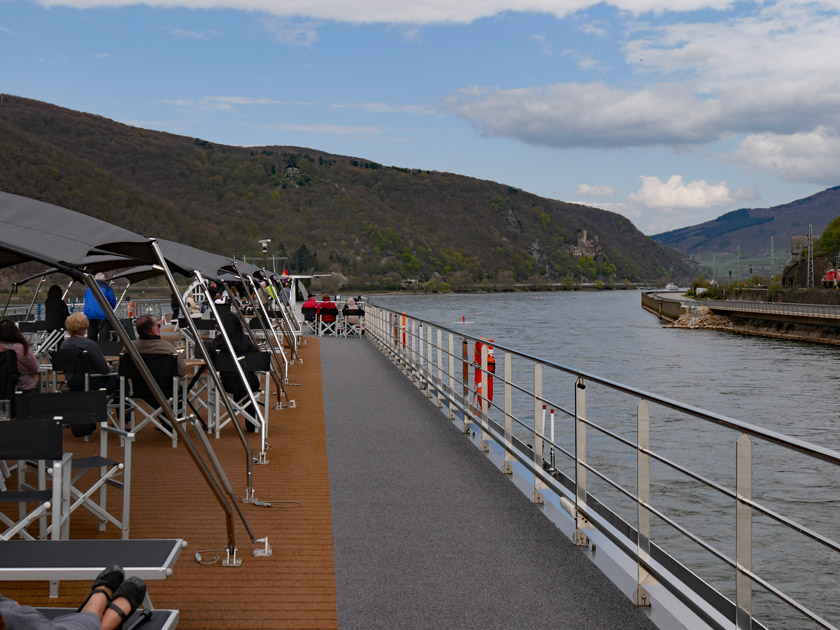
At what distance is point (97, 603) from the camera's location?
2.87 m

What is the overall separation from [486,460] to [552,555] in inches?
104

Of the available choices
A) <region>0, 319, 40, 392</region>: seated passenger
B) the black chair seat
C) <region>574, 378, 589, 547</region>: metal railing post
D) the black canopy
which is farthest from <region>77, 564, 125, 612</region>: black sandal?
<region>0, 319, 40, 392</region>: seated passenger

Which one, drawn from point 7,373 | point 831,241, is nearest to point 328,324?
point 7,373

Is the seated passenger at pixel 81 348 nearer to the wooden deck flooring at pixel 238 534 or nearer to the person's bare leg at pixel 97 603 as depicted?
the wooden deck flooring at pixel 238 534

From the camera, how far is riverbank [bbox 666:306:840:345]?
2011 inches

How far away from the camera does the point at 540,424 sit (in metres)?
5.89

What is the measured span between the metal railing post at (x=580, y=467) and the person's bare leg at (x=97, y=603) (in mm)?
2539

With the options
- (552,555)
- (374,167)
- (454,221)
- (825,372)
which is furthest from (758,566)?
(374,167)

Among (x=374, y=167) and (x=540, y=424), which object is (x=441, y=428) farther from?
(x=374, y=167)

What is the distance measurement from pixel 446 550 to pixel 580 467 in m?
0.83

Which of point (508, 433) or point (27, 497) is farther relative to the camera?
point (508, 433)

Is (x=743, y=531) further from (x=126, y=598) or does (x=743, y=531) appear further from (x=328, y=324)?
(x=328, y=324)

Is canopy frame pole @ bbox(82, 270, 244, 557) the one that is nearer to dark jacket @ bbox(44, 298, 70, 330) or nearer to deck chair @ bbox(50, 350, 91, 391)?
deck chair @ bbox(50, 350, 91, 391)

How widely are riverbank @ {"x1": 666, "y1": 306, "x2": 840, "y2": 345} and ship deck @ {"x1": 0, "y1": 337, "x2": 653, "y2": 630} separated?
158ft
